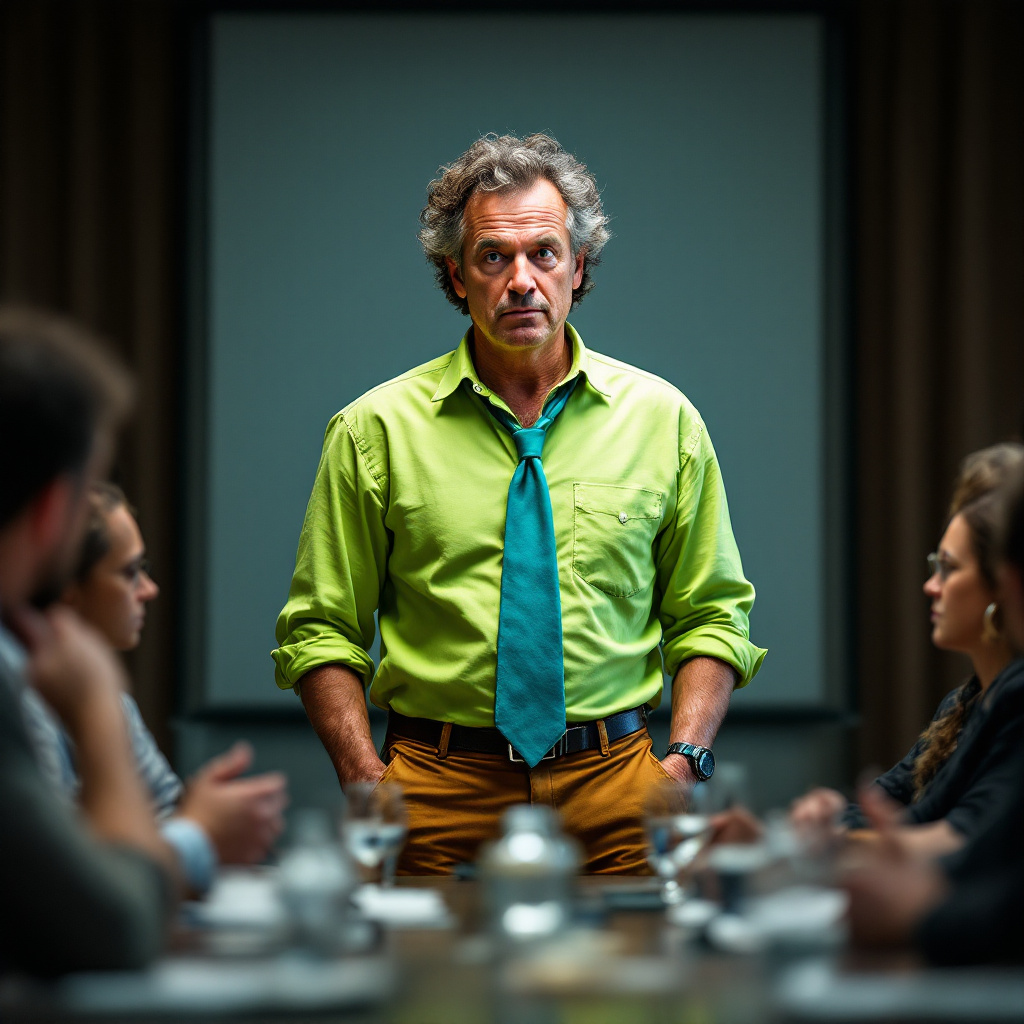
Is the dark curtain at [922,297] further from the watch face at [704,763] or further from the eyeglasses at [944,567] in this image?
the eyeglasses at [944,567]

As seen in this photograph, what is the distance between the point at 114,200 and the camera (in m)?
3.84

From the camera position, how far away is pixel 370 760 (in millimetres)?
2395

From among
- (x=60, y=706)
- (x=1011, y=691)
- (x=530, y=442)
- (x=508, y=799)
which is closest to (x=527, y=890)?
(x=60, y=706)

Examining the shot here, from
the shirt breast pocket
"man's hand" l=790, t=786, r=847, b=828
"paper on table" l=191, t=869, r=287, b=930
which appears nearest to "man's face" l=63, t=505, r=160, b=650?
"paper on table" l=191, t=869, r=287, b=930

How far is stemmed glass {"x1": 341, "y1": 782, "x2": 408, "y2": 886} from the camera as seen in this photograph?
1.47 meters

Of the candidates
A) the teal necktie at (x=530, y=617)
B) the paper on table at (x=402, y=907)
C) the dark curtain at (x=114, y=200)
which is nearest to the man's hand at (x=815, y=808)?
the paper on table at (x=402, y=907)

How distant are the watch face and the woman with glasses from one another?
436mm

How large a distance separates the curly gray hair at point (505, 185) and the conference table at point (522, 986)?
166 centimetres

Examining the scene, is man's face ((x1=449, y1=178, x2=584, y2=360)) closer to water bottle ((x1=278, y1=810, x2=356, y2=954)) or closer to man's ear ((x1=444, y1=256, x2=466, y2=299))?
man's ear ((x1=444, y1=256, x2=466, y2=299))

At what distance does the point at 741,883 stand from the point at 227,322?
272cm

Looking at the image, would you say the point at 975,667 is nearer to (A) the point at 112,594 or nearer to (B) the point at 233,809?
(B) the point at 233,809

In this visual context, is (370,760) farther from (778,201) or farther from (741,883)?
(778,201)

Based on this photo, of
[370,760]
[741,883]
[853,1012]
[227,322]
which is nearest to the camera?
[853,1012]

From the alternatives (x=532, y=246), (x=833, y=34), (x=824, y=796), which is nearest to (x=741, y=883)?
(x=824, y=796)
